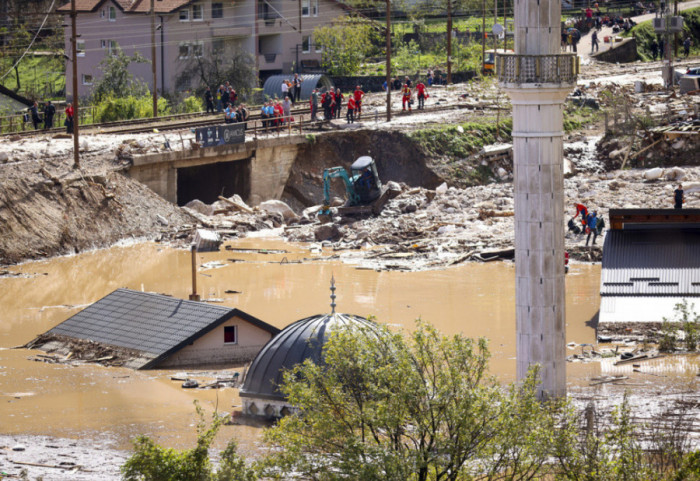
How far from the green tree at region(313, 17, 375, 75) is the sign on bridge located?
21.9m

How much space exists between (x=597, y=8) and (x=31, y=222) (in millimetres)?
49683

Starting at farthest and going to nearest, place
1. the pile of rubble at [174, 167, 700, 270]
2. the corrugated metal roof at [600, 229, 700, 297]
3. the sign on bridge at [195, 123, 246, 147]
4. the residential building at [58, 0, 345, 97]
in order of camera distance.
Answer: the residential building at [58, 0, 345, 97] < the sign on bridge at [195, 123, 246, 147] < the pile of rubble at [174, 167, 700, 270] < the corrugated metal roof at [600, 229, 700, 297]

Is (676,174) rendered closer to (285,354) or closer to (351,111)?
(351,111)

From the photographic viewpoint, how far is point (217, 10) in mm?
74188

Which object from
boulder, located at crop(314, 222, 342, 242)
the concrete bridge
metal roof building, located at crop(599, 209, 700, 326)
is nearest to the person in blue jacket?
metal roof building, located at crop(599, 209, 700, 326)

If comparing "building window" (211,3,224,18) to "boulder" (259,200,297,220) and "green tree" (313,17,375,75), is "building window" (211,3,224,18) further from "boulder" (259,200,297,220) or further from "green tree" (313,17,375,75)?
"boulder" (259,200,297,220)

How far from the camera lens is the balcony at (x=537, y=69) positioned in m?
26.2

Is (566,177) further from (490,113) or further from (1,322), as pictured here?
(1,322)

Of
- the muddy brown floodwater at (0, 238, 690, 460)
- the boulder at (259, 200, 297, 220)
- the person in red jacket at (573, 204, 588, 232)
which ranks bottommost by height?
the muddy brown floodwater at (0, 238, 690, 460)

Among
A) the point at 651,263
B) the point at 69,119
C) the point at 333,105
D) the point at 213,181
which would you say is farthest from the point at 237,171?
the point at 651,263

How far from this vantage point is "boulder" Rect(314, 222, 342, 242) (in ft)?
165

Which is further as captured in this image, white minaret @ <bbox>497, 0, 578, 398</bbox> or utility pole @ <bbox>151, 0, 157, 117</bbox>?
utility pole @ <bbox>151, 0, 157, 117</bbox>

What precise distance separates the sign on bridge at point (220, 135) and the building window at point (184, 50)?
1761cm

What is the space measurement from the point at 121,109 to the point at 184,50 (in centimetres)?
1164
